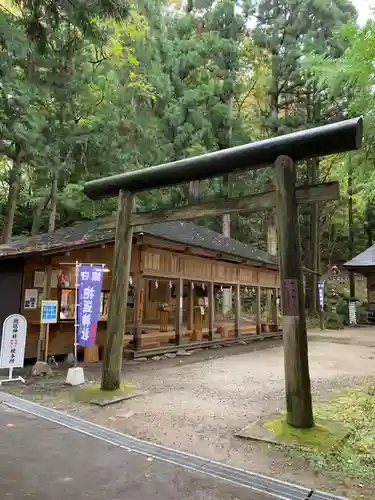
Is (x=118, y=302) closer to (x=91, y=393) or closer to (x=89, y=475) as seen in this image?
(x=91, y=393)

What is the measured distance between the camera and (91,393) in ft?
19.6

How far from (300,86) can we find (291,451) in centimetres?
2351

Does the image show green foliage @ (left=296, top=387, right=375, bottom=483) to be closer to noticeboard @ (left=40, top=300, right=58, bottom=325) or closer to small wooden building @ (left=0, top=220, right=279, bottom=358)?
small wooden building @ (left=0, top=220, right=279, bottom=358)

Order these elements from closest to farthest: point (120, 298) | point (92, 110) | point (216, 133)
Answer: point (120, 298) → point (92, 110) → point (216, 133)

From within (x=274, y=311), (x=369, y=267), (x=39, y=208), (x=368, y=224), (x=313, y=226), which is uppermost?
(x=368, y=224)

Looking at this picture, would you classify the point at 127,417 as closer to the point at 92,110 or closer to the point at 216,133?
the point at 92,110

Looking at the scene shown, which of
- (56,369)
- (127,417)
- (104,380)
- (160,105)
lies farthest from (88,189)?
(160,105)

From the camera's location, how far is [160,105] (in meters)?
19.2

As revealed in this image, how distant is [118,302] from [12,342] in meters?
2.66

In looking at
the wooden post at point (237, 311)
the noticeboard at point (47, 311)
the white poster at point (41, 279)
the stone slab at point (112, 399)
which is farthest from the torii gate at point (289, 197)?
the wooden post at point (237, 311)

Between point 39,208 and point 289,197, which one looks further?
point 39,208

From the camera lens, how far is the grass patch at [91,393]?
19.0 ft

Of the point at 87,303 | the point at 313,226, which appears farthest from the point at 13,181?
the point at 313,226

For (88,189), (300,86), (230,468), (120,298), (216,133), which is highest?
(300,86)
